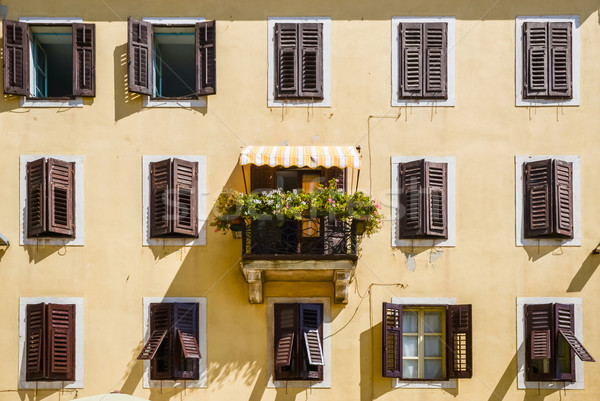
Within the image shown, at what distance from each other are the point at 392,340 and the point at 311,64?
5.16 meters

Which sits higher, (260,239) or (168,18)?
(168,18)

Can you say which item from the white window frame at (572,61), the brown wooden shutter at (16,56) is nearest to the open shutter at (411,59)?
the white window frame at (572,61)

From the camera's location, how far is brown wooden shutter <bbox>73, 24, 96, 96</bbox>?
18458mm

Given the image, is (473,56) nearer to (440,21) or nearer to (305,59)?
(440,21)

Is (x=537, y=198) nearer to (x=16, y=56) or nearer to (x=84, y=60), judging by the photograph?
(x=84, y=60)

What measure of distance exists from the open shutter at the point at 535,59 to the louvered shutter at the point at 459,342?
412 cm

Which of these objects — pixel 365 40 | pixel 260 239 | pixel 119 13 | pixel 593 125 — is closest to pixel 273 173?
pixel 260 239

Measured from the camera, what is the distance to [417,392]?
58.5 ft

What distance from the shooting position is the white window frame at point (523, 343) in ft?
58.5

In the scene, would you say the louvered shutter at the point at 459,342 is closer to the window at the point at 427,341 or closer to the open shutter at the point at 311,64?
the window at the point at 427,341

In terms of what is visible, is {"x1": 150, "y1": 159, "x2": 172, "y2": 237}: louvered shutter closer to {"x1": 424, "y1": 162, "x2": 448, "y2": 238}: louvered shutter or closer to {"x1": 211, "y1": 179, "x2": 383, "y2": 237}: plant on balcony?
{"x1": 211, "y1": 179, "x2": 383, "y2": 237}: plant on balcony

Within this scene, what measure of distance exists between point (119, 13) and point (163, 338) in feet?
19.8

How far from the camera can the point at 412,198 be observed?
1817cm

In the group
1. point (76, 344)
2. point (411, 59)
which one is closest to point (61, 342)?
point (76, 344)
